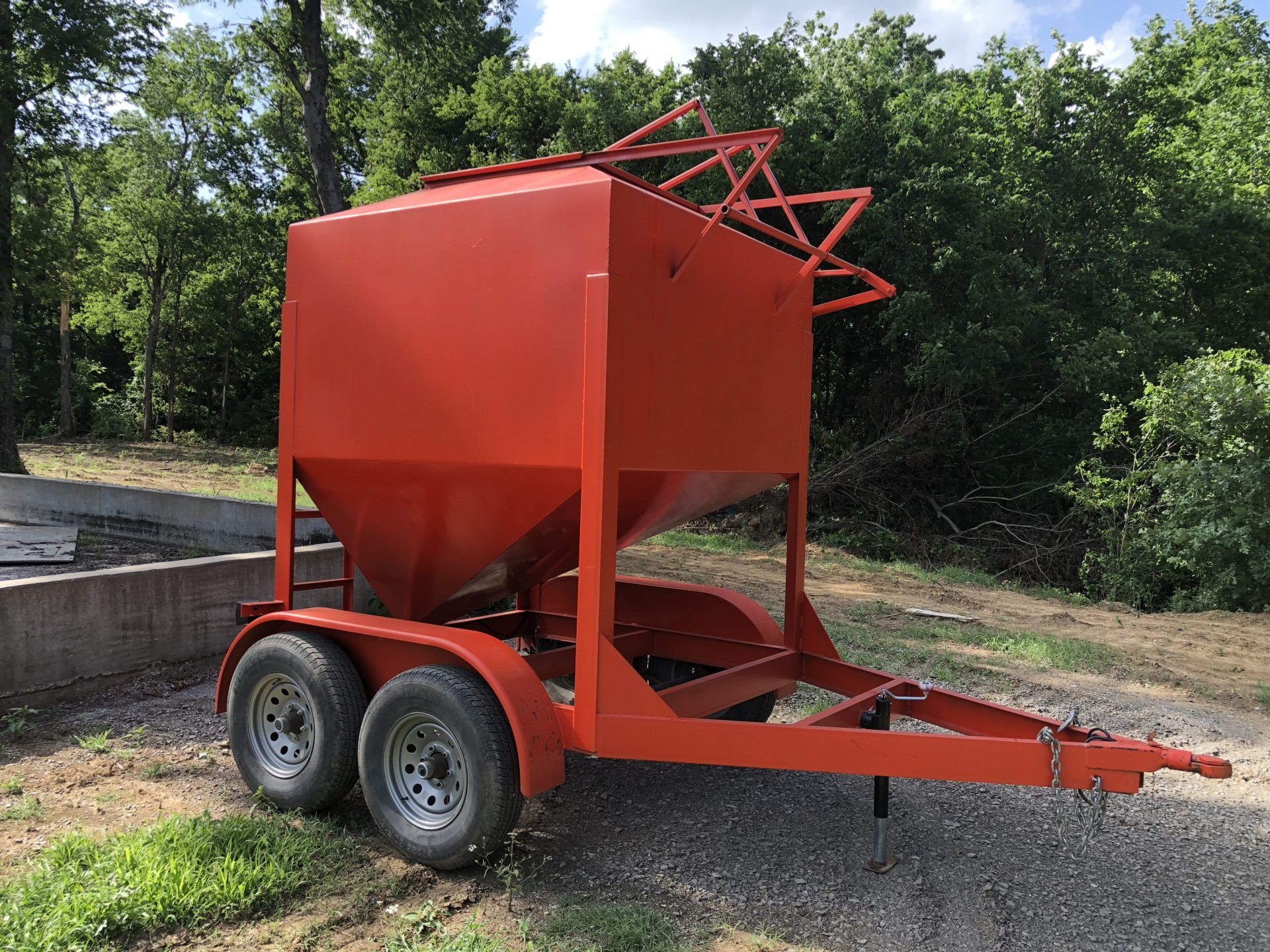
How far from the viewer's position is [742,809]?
4488 mm

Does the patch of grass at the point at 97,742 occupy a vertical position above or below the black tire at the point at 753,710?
below

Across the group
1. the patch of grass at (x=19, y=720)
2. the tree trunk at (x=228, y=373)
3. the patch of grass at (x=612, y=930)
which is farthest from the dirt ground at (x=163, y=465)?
the patch of grass at (x=612, y=930)

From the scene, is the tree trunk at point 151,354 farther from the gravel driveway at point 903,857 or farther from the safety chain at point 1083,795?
the safety chain at point 1083,795

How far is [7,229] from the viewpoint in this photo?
1420 centimetres

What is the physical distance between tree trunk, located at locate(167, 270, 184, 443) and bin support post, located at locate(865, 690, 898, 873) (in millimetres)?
30909

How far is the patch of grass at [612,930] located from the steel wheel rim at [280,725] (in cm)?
159

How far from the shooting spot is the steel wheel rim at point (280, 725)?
4242mm

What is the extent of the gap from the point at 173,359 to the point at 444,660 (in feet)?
100

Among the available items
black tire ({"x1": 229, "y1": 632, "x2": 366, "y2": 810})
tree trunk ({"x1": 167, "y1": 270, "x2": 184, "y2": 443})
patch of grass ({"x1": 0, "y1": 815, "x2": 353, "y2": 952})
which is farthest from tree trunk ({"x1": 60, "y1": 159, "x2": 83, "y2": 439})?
patch of grass ({"x1": 0, "y1": 815, "x2": 353, "y2": 952})

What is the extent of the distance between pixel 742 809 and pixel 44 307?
121 ft

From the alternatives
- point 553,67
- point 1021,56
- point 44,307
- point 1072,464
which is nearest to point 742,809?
point 1072,464

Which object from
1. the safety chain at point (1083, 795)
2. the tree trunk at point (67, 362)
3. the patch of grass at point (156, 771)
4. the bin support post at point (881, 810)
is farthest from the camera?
the tree trunk at point (67, 362)

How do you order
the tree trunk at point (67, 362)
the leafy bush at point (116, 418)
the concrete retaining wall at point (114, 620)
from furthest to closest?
the leafy bush at point (116, 418) → the tree trunk at point (67, 362) → the concrete retaining wall at point (114, 620)

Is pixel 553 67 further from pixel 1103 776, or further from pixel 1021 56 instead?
pixel 1103 776
